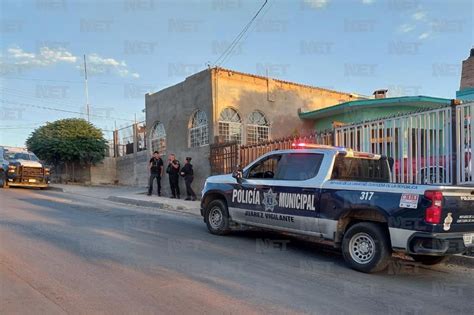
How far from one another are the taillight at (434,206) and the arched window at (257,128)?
44.1 feet

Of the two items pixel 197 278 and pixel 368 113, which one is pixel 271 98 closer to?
pixel 368 113

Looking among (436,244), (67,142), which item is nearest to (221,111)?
(436,244)

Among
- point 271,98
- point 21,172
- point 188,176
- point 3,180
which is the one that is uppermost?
point 271,98

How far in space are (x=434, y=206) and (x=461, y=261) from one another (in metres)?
2.12

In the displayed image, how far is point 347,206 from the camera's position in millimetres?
6551

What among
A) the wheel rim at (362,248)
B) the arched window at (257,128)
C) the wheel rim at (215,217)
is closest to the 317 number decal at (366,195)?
the wheel rim at (362,248)

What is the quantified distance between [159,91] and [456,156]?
15300mm

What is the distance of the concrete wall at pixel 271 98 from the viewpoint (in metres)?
17.8

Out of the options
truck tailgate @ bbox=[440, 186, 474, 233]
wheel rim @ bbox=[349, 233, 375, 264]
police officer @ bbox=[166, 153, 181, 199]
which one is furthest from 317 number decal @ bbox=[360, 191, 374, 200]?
police officer @ bbox=[166, 153, 181, 199]

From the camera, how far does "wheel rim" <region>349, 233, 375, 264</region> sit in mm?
6352

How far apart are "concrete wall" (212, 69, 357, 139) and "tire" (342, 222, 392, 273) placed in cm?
1147

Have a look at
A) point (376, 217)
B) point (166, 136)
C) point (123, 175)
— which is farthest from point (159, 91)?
point (376, 217)

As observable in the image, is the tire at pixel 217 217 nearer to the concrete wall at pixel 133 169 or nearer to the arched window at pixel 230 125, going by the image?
the arched window at pixel 230 125

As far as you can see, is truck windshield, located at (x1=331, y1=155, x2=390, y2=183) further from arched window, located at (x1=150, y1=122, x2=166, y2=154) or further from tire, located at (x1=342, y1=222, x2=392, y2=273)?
arched window, located at (x1=150, y1=122, x2=166, y2=154)
